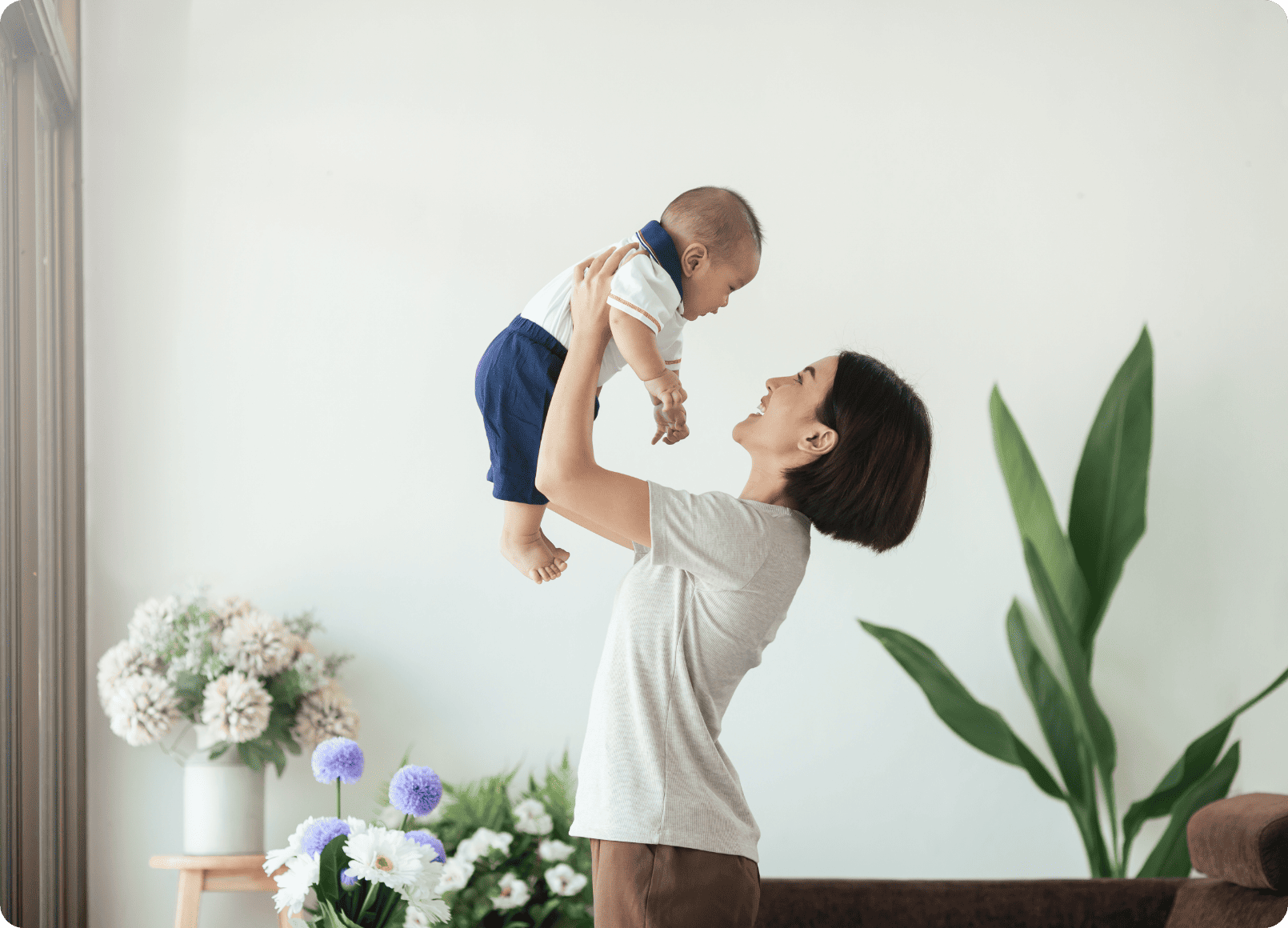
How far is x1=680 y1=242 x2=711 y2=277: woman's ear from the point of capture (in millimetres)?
1217

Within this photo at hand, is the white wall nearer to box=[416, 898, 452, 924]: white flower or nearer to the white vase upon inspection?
the white vase

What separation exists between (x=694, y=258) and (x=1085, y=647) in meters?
1.70

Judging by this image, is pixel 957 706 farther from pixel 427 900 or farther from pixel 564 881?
pixel 427 900

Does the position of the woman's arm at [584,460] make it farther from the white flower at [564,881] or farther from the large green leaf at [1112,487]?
the large green leaf at [1112,487]

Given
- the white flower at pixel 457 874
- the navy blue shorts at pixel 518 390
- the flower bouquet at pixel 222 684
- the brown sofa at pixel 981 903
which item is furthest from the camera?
the flower bouquet at pixel 222 684

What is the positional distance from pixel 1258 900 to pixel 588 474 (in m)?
1.18

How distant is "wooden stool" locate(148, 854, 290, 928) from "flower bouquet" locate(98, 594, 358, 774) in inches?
7.6

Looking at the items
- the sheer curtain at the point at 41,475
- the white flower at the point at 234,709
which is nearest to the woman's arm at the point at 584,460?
the white flower at the point at 234,709

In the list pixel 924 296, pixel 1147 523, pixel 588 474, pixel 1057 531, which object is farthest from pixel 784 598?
pixel 1147 523

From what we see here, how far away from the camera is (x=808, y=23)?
2.62 m

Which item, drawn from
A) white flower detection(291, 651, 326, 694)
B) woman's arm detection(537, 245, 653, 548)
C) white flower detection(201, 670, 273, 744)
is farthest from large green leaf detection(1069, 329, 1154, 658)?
white flower detection(201, 670, 273, 744)

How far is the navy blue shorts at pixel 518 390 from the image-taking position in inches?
47.0

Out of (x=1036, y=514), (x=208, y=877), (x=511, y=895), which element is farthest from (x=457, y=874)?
(x=1036, y=514)

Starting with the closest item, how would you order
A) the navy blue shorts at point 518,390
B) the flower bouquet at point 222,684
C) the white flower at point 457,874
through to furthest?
1. the navy blue shorts at point 518,390
2. the white flower at point 457,874
3. the flower bouquet at point 222,684
